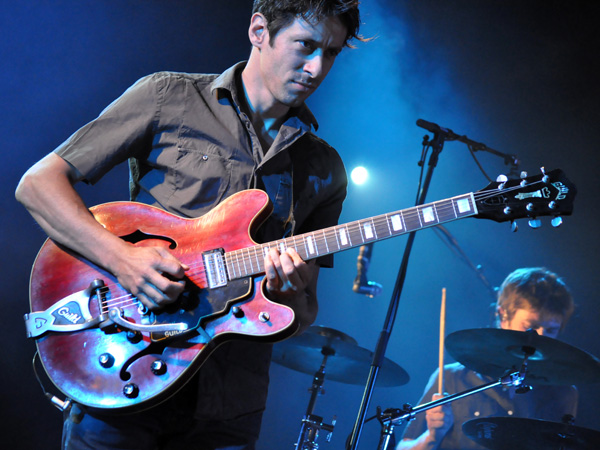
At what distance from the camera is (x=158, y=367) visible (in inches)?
66.7

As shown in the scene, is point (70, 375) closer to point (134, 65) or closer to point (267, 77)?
point (267, 77)

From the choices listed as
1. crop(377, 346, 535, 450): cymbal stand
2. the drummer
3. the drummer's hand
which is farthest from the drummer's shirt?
crop(377, 346, 535, 450): cymbal stand

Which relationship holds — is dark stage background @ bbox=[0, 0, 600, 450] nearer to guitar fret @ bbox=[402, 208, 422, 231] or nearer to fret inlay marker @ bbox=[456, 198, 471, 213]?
guitar fret @ bbox=[402, 208, 422, 231]

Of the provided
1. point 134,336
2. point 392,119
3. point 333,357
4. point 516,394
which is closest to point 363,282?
point 333,357

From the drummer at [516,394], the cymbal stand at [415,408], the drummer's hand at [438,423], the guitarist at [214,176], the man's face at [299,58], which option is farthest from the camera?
the drummer at [516,394]

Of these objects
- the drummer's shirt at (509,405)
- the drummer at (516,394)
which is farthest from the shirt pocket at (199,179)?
the drummer's shirt at (509,405)

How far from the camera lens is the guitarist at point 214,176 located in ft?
5.79

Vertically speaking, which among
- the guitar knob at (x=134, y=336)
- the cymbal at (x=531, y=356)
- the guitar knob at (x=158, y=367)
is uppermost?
the cymbal at (x=531, y=356)

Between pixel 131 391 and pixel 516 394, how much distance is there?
3.87 meters

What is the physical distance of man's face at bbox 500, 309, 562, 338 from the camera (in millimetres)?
4391

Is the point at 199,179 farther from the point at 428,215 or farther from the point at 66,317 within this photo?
the point at 428,215

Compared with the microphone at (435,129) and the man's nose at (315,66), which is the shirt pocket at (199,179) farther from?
the microphone at (435,129)

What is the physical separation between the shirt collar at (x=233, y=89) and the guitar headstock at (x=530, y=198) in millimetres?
820

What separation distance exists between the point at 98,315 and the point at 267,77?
114 centimetres
